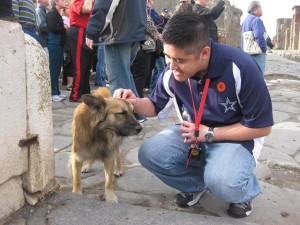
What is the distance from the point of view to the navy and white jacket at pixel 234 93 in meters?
2.37

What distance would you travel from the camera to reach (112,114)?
9.57ft

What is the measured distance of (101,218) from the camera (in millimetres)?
2188

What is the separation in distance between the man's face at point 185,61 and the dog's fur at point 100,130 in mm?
681

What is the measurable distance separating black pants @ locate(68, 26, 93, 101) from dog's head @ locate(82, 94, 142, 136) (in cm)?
330

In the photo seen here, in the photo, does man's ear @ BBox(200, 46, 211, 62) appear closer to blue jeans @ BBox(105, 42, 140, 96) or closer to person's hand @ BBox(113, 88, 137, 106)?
person's hand @ BBox(113, 88, 137, 106)

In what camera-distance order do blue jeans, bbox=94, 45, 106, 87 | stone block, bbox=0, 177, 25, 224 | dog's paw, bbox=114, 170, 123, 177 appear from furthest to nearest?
blue jeans, bbox=94, 45, 106, 87, dog's paw, bbox=114, 170, 123, 177, stone block, bbox=0, 177, 25, 224

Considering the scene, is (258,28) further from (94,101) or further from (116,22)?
(94,101)

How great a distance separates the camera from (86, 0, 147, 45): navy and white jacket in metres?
4.09

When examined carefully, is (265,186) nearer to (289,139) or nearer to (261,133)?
(261,133)

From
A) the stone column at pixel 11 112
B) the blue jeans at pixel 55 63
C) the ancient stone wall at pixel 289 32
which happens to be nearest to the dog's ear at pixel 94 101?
the stone column at pixel 11 112

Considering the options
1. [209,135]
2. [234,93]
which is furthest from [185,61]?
[209,135]

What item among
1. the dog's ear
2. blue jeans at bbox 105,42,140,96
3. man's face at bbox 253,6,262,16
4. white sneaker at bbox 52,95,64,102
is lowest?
white sneaker at bbox 52,95,64,102

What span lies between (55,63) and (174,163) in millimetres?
4749

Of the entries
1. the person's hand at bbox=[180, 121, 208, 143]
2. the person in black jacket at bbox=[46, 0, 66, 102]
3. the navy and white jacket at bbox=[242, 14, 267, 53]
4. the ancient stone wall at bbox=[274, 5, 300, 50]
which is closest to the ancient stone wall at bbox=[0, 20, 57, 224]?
the person's hand at bbox=[180, 121, 208, 143]
